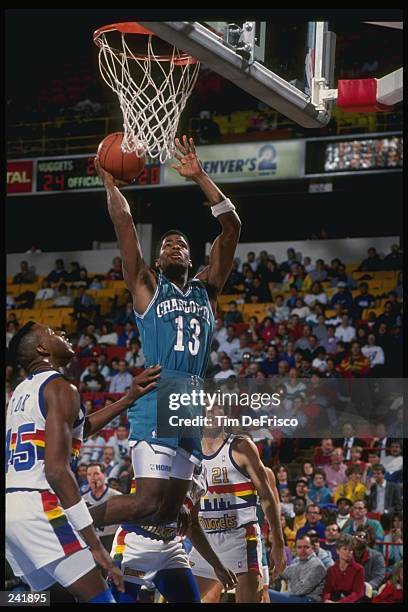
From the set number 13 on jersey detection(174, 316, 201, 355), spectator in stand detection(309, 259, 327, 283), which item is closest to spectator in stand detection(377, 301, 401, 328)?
spectator in stand detection(309, 259, 327, 283)

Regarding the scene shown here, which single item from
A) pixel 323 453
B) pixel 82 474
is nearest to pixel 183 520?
pixel 82 474

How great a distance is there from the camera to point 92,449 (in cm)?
1158

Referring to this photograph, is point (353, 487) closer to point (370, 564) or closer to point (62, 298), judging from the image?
point (370, 564)

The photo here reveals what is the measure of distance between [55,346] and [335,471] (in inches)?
190

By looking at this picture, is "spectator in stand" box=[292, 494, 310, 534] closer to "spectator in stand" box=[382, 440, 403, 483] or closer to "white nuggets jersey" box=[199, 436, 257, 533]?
"spectator in stand" box=[382, 440, 403, 483]

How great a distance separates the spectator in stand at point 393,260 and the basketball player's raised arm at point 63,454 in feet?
33.2

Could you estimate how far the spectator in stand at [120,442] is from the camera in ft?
37.0

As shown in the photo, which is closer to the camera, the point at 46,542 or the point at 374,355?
the point at 46,542

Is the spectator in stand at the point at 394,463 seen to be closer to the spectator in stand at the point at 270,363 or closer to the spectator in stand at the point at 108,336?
the spectator in stand at the point at 270,363

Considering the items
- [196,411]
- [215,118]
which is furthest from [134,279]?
[215,118]

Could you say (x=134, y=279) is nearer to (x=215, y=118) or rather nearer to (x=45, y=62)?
(x=215, y=118)

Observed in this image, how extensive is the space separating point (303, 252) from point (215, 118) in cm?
257

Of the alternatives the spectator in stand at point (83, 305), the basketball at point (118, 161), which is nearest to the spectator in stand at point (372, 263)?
the spectator in stand at point (83, 305)

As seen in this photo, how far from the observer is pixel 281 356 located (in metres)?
13.5
